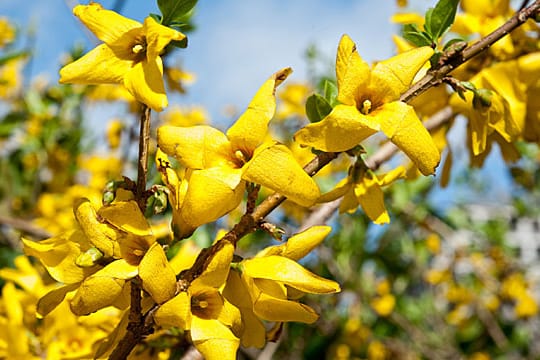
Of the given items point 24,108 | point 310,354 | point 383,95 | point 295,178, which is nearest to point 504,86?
point 383,95

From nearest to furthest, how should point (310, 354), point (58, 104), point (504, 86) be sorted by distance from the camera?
point (504, 86) < point (310, 354) < point (58, 104)

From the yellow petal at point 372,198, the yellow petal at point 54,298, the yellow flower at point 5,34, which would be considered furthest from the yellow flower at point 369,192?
the yellow flower at point 5,34

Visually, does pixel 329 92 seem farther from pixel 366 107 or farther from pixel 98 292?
pixel 98 292

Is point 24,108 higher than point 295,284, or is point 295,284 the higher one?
point 295,284

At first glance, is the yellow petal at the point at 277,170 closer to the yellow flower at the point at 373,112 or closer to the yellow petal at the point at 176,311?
the yellow flower at the point at 373,112

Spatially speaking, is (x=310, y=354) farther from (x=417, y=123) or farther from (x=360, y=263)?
(x=417, y=123)

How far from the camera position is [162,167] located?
0.80 metres

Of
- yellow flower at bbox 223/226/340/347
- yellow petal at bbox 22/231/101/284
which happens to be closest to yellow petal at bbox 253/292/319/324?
yellow flower at bbox 223/226/340/347

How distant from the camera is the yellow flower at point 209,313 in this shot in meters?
0.70

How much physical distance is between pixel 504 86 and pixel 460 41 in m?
0.30

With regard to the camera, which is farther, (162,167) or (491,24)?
(491,24)

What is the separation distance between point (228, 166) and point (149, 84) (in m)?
0.15

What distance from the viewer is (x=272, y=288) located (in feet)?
2.51

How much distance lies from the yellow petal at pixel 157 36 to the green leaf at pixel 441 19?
1.31 ft
